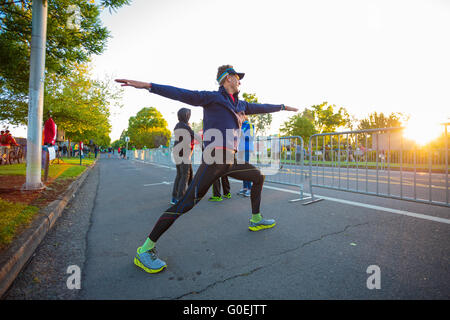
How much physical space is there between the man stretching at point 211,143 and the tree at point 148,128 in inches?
2852

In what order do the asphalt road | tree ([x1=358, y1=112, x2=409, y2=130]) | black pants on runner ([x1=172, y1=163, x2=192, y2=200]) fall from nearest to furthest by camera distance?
the asphalt road
black pants on runner ([x1=172, y1=163, x2=192, y2=200])
tree ([x1=358, y1=112, x2=409, y2=130])

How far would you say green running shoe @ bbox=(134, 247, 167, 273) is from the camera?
7.46 feet

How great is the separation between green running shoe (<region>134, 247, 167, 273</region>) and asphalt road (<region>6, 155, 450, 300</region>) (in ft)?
0.20

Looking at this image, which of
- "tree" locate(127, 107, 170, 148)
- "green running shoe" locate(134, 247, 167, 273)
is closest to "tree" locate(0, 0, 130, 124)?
"green running shoe" locate(134, 247, 167, 273)

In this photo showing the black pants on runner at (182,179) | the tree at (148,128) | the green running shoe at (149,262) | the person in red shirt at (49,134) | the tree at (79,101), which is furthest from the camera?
the tree at (148,128)

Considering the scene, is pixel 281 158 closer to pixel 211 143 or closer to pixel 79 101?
pixel 211 143

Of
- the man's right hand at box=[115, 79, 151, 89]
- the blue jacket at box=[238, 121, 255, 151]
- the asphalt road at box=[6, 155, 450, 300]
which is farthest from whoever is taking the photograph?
the blue jacket at box=[238, 121, 255, 151]

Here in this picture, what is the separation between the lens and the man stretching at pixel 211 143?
241 cm

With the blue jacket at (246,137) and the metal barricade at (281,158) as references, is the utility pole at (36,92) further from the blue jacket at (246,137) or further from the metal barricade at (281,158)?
the metal barricade at (281,158)

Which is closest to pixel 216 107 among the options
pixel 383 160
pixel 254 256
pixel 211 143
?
pixel 211 143

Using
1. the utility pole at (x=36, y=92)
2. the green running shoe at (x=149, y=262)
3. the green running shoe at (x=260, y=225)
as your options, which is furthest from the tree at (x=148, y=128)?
the green running shoe at (x=149, y=262)

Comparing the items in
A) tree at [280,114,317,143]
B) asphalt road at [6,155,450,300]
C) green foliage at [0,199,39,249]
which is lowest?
asphalt road at [6,155,450,300]

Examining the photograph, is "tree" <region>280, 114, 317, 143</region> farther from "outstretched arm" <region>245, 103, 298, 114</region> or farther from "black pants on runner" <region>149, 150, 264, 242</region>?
"black pants on runner" <region>149, 150, 264, 242</region>
